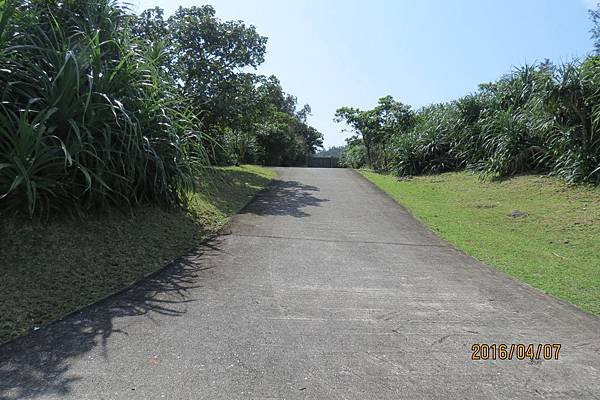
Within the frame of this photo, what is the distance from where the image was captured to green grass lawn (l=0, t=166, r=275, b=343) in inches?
149

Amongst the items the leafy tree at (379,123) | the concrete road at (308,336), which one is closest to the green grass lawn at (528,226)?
the concrete road at (308,336)

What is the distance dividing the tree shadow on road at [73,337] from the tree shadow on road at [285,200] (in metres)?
4.23

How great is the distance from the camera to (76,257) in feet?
15.4

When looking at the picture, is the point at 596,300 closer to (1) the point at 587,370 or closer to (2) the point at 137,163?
(1) the point at 587,370

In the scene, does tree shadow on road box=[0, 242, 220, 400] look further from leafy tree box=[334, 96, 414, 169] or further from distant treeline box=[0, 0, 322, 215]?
leafy tree box=[334, 96, 414, 169]

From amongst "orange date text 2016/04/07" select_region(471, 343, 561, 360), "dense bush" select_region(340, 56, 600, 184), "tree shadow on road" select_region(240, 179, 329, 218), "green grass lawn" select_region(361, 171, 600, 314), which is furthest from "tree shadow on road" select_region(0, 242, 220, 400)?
"dense bush" select_region(340, 56, 600, 184)

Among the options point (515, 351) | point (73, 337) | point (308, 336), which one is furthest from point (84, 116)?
point (515, 351)

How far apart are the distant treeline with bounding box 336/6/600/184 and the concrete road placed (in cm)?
651

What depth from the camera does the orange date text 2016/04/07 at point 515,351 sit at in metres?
3.45

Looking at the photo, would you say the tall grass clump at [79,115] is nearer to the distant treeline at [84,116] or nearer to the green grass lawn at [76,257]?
the distant treeline at [84,116]

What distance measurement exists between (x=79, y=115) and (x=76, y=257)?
165 centimetres

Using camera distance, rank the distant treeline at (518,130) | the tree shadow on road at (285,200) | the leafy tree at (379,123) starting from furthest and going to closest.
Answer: the leafy tree at (379,123), the distant treeline at (518,130), the tree shadow on road at (285,200)

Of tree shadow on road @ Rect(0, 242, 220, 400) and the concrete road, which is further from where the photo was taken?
the concrete road

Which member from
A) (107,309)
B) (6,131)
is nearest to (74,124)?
(6,131)
